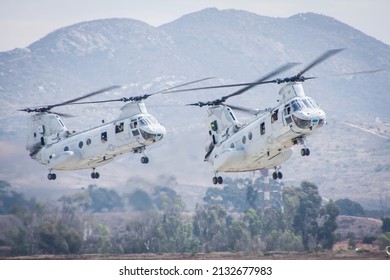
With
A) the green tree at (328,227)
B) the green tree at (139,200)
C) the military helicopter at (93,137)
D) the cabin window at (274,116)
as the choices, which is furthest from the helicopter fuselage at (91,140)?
the green tree at (328,227)

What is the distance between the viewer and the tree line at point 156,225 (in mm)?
59000

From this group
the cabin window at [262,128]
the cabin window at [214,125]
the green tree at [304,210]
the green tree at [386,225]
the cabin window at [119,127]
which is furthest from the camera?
the green tree at [304,210]

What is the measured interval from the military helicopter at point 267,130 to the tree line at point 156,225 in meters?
10.4

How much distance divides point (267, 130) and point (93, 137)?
11.2 metres

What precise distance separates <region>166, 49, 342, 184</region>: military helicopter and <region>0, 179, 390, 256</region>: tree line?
1044 cm

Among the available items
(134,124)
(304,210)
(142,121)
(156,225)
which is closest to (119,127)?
(134,124)

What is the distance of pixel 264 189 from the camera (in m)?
88.2

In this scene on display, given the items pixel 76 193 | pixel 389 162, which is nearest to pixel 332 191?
pixel 389 162

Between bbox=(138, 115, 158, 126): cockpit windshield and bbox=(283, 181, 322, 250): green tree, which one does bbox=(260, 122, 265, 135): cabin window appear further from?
bbox=(283, 181, 322, 250): green tree

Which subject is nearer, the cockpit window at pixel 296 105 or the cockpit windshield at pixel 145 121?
the cockpit window at pixel 296 105

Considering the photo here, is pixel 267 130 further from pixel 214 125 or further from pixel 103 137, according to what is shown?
pixel 103 137

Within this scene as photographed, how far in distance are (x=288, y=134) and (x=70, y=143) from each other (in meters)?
15.1

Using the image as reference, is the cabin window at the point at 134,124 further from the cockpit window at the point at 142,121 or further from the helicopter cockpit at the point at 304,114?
the helicopter cockpit at the point at 304,114

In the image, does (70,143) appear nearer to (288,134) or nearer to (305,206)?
(288,134)
